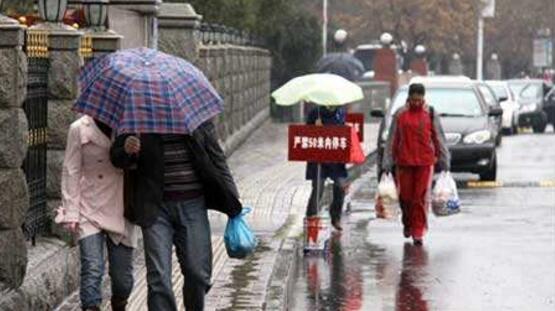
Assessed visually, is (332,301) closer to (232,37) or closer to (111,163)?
(111,163)

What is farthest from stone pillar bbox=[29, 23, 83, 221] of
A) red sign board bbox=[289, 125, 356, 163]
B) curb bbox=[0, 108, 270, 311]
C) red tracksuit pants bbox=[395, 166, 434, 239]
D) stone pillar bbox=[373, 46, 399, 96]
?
stone pillar bbox=[373, 46, 399, 96]

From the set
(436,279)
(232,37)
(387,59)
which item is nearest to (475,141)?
(232,37)

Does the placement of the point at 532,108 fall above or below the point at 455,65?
above

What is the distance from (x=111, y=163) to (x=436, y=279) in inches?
217

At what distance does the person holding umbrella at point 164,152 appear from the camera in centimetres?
866

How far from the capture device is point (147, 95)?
867cm

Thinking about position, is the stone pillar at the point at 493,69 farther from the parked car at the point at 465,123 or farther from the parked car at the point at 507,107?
the parked car at the point at 465,123

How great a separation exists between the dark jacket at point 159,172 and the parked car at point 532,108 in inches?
1649

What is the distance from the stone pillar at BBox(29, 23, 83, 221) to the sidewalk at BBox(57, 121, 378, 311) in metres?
0.97

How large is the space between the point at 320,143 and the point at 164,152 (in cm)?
689

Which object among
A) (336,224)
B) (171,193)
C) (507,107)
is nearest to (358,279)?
(336,224)

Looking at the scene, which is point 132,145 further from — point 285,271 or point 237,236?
point 285,271

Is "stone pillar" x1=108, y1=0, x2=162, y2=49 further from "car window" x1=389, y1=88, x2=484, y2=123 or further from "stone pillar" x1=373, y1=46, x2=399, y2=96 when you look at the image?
"stone pillar" x1=373, y1=46, x2=399, y2=96

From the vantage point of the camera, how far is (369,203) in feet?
70.1
